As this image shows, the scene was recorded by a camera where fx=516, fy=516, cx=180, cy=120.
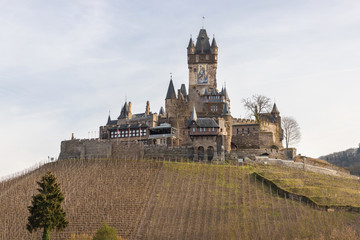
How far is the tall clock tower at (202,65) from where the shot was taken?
9900 centimetres

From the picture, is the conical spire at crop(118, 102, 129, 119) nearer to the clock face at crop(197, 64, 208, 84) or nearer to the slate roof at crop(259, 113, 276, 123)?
the clock face at crop(197, 64, 208, 84)

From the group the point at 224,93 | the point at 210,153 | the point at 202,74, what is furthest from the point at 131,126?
the point at 202,74

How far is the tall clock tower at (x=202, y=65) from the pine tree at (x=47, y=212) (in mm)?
51903

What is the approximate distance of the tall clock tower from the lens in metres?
99.0

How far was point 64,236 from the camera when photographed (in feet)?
191

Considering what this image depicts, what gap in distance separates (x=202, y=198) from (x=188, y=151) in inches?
645

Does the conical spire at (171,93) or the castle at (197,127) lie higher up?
the conical spire at (171,93)

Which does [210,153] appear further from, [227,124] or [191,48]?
[191,48]

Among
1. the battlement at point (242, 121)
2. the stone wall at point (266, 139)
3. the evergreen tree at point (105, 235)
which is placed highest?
the battlement at point (242, 121)

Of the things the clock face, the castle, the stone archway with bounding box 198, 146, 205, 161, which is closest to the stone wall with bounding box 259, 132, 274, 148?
the castle

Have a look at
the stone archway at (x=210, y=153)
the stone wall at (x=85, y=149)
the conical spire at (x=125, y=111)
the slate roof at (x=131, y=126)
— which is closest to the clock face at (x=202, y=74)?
the conical spire at (x=125, y=111)

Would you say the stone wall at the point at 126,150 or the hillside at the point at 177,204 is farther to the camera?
the stone wall at the point at 126,150

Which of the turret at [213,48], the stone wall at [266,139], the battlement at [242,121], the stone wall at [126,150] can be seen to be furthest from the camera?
the turret at [213,48]

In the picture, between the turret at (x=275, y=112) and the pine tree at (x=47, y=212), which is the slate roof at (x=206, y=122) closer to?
the turret at (x=275, y=112)
